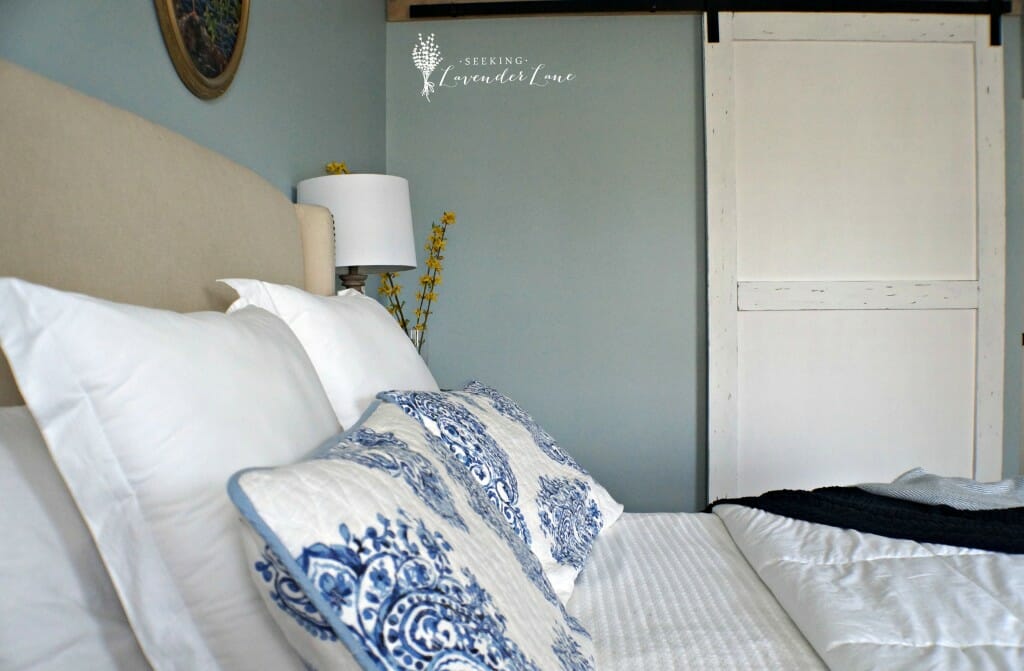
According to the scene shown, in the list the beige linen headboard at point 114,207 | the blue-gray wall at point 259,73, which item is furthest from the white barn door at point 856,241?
the beige linen headboard at point 114,207

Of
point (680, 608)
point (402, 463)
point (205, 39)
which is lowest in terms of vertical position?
point (680, 608)

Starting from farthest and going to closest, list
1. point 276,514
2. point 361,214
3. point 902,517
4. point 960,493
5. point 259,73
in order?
1. point 361,214
2. point 259,73
3. point 960,493
4. point 902,517
5. point 276,514

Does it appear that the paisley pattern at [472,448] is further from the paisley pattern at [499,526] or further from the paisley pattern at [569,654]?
the paisley pattern at [569,654]

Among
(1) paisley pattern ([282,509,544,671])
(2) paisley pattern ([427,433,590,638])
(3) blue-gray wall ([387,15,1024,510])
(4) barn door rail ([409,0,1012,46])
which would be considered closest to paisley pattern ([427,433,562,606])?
(2) paisley pattern ([427,433,590,638])

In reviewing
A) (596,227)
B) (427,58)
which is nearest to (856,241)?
(596,227)

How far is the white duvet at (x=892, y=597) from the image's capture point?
3.00 ft

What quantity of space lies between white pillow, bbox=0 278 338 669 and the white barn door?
9.51 ft

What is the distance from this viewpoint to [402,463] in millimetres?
710

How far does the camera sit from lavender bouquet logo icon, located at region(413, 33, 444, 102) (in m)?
3.46

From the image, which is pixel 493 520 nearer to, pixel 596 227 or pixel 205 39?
pixel 205 39

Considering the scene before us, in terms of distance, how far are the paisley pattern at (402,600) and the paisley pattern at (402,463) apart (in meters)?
0.08

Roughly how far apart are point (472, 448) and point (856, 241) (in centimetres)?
286

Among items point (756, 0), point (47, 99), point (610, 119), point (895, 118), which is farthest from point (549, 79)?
point (47, 99)

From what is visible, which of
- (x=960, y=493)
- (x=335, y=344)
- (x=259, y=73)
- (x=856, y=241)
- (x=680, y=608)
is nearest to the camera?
(x=680, y=608)
